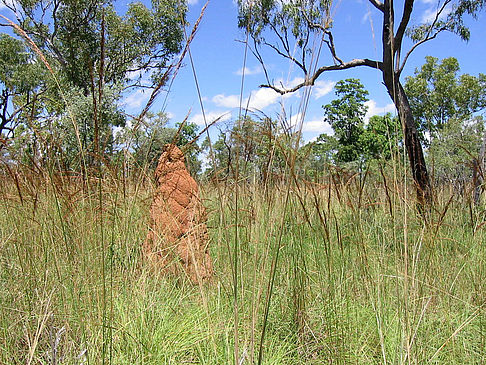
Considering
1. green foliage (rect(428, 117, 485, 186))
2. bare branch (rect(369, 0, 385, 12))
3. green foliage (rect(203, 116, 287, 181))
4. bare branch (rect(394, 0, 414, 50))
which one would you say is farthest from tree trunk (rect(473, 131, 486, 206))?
green foliage (rect(428, 117, 485, 186))

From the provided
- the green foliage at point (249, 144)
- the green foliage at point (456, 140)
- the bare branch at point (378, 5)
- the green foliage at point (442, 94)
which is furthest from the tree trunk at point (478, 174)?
the green foliage at point (442, 94)

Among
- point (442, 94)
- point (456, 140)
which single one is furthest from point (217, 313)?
point (442, 94)

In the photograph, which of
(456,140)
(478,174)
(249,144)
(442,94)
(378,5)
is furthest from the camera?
(442,94)

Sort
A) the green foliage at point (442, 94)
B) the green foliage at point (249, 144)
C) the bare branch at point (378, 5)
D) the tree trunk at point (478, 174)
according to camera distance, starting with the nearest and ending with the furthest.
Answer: the green foliage at point (249, 144), the tree trunk at point (478, 174), the bare branch at point (378, 5), the green foliage at point (442, 94)

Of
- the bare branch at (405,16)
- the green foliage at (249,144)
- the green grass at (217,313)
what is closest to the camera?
the green foliage at (249,144)

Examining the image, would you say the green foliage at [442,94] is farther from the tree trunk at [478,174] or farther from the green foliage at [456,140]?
the tree trunk at [478,174]

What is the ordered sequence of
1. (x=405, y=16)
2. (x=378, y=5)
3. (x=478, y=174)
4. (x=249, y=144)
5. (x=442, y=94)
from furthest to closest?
(x=442, y=94)
(x=378, y=5)
(x=405, y=16)
(x=478, y=174)
(x=249, y=144)

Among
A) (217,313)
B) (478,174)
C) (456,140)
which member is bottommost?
(217,313)

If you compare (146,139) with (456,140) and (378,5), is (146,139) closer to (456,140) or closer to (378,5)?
(378,5)

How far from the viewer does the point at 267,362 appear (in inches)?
59.0

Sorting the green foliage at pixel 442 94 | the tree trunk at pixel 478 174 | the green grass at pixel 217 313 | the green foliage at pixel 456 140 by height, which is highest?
the green foliage at pixel 442 94

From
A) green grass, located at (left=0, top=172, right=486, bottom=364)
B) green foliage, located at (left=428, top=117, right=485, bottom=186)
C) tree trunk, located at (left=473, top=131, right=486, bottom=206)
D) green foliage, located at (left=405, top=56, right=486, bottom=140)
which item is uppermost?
green foliage, located at (left=405, top=56, right=486, bottom=140)

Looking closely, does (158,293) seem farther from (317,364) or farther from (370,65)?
(370,65)

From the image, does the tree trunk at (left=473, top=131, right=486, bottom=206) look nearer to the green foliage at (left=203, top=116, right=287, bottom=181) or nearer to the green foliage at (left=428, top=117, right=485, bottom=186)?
the green foliage at (left=203, top=116, right=287, bottom=181)
